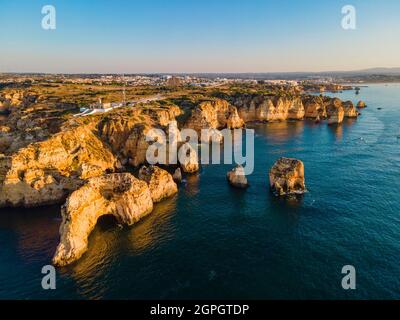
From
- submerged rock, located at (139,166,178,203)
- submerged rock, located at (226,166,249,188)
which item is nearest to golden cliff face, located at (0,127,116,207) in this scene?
submerged rock, located at (139,166,178,203)

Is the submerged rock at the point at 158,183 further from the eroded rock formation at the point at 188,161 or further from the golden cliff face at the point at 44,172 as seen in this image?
the eroded rock formation at the point at 188,161

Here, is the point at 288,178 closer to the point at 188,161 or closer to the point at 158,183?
the point at 188,161

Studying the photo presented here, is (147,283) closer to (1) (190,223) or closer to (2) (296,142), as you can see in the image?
(1) (190,223)

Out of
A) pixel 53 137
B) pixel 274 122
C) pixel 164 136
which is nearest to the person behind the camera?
pixel 53 137

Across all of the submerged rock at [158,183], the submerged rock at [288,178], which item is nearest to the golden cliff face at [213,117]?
the submerged rock at [158,183]

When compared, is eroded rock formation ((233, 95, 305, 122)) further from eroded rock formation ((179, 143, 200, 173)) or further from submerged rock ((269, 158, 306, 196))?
submerged rock ((269, 158, 306, 196))

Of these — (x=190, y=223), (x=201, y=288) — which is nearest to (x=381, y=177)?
(x=190, y=223)
